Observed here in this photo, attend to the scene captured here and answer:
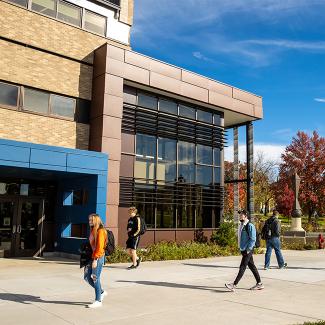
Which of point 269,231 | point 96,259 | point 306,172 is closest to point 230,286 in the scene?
point 96,259

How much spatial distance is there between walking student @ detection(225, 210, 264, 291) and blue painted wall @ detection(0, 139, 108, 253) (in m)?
6.17

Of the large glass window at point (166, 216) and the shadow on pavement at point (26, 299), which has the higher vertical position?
the large glass window at point (166, 216)

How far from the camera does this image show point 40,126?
49.8ft

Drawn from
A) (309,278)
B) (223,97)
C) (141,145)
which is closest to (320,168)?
(223,97)

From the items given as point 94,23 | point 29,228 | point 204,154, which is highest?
point 94,23

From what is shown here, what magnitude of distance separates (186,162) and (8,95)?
8.66 meters

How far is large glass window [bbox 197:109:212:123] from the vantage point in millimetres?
20609

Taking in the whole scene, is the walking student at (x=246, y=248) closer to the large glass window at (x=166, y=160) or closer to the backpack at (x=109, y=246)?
the backpack at (x=109, y=246)

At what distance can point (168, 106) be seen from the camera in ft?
63.1

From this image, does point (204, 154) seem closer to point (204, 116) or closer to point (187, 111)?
point (204, 116)

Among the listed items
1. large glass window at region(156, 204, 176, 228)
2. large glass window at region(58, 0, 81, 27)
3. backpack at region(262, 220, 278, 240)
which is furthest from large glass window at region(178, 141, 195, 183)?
large glass window at region(58, 0, 81, 27)

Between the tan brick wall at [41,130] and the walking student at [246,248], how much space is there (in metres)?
8.74

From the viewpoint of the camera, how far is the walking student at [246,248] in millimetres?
9016

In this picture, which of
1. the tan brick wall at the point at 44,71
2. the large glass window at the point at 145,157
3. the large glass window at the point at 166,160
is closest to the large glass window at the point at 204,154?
the large glass window at the point at 166,160
